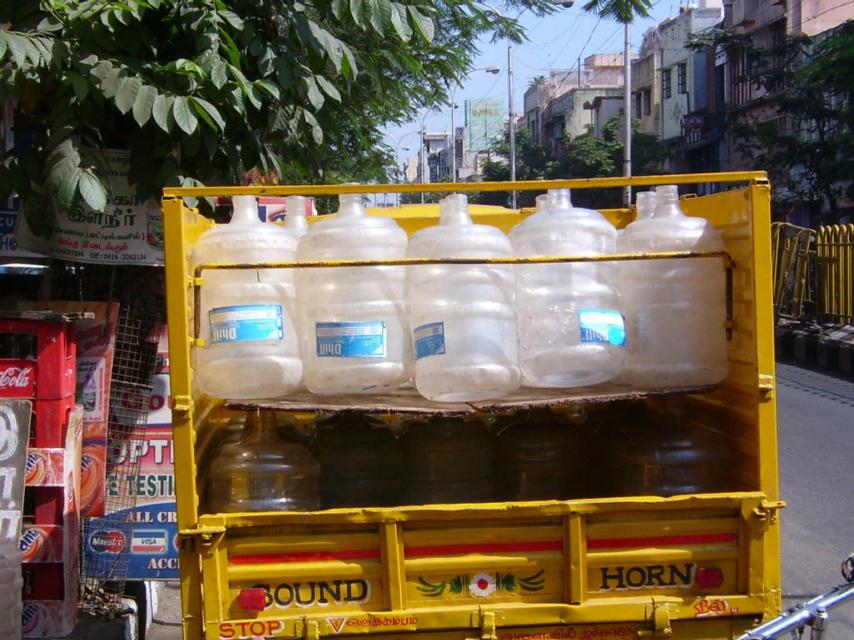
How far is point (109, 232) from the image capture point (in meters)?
5.14

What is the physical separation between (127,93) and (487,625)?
9.31 feet

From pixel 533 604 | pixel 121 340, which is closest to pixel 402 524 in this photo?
pixel 533 604

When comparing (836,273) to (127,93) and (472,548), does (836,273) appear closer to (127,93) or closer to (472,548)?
(127,93)

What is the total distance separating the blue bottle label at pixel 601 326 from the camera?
3.49 meters

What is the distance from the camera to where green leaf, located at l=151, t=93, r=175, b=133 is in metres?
4.28

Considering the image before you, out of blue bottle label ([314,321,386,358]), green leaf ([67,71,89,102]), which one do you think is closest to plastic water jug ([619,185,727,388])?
blue bottle label ([314,321,386,358])

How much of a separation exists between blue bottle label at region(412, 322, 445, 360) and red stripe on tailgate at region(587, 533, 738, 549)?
860mm

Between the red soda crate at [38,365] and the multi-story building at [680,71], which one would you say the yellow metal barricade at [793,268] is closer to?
the red soda crate at [38,365]

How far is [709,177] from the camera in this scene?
325 cm

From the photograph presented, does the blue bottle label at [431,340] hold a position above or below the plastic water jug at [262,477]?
above

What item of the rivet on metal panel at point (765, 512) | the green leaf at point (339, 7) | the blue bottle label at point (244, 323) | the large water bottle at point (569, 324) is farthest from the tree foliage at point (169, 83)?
the rivet on metal panel at point (765, 512)

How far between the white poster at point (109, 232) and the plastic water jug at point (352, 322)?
183 cm

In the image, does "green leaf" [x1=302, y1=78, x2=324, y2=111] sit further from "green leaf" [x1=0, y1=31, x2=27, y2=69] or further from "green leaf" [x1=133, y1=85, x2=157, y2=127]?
"green leaf" [x1=0, y1=31, x2=27, y2=69]

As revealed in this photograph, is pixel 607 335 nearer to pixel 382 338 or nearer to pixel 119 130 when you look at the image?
pixel 382 338
